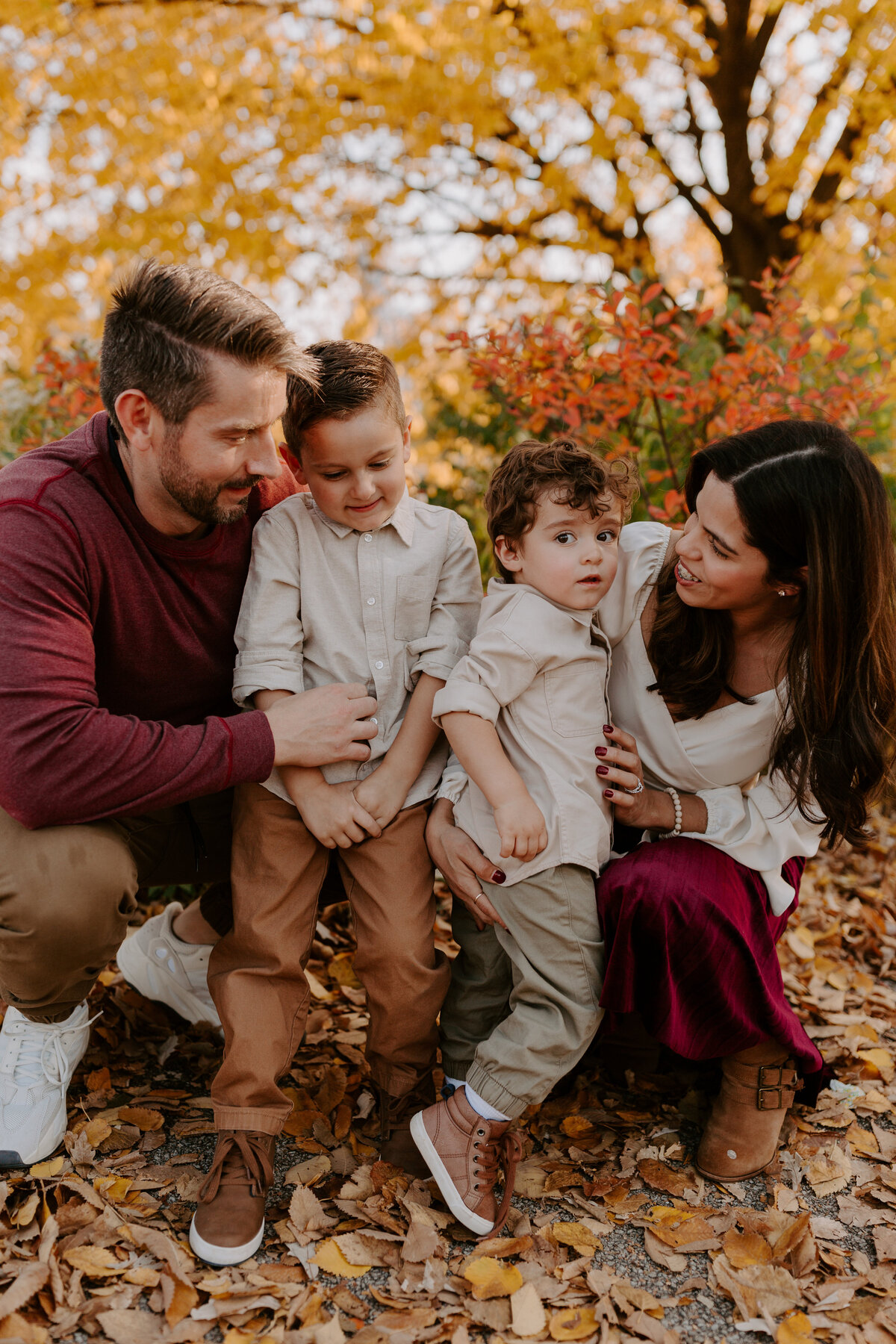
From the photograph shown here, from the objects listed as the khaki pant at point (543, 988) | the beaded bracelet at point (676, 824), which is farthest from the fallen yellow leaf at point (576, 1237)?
the beaded bracelet at point (676, 824)

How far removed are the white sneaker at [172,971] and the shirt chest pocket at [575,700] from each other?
1148mm

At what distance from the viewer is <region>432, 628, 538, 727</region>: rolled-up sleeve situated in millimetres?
1981

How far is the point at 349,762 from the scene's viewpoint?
7.16 ft

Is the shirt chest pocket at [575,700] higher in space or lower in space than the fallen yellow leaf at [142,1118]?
higher

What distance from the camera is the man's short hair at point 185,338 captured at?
1991 millimetres

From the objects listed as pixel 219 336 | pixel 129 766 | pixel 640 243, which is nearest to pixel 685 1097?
pixel 129 766

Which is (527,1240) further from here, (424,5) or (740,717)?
(424,5)

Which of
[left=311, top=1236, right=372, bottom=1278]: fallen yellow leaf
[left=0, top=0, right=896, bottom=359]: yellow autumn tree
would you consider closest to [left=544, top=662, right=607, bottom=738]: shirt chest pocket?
[left=311, top=1236, right=372, bottom=1278]: fallen yellow leaf

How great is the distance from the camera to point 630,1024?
2.38 m

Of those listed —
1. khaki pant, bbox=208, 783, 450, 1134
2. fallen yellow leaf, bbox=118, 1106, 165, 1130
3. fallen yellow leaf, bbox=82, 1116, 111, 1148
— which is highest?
khaki pant, bbox=208, 783, 450, 1134

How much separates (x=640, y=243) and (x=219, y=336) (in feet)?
16.3

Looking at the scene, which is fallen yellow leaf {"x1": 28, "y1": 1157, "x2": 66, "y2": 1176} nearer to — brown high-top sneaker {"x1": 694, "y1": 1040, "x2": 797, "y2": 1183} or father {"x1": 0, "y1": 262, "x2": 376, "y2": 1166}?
father {"x1": 0, "y1": 262, "x2": 376, "y2": 1166}

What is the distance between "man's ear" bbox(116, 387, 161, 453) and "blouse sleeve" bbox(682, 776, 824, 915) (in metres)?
1.41

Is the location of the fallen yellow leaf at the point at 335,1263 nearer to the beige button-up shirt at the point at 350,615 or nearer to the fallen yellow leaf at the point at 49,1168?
the fallen yellow leaf at the point at 49,1168
